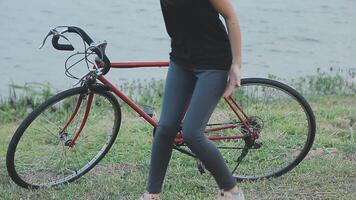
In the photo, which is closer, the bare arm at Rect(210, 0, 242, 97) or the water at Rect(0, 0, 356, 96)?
the bare arm at Rect(210, 0, 242, 97)

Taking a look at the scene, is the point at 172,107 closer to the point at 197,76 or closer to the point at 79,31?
the point at 197,76

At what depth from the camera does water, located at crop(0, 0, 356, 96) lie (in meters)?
6.96

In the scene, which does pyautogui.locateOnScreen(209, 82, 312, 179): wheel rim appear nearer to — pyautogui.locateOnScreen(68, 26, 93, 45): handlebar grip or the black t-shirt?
the black t-shirt

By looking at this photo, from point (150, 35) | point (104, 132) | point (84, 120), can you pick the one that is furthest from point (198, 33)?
point (150, 35)

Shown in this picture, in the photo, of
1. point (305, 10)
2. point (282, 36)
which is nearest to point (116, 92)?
point (282, 36)

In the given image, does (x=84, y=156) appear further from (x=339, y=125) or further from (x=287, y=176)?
(x=339, y=125)

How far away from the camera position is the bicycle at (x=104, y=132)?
2955mm

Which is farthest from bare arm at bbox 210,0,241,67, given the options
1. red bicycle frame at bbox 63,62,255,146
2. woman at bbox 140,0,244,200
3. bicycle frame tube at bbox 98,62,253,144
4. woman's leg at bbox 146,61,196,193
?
bicycle frame tube at bbox 98,62,253,144

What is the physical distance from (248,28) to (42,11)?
10.2 feet

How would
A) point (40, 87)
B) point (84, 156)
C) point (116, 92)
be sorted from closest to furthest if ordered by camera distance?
1. point (116, 92)
2. point (84, 156)
3. point (40, 87)

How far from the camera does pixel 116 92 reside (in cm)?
302

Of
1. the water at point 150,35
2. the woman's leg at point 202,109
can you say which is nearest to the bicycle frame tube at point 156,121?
the woman's leg at point 202,109

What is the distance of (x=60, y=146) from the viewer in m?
3.24

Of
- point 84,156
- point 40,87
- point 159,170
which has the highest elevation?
point 159,170
